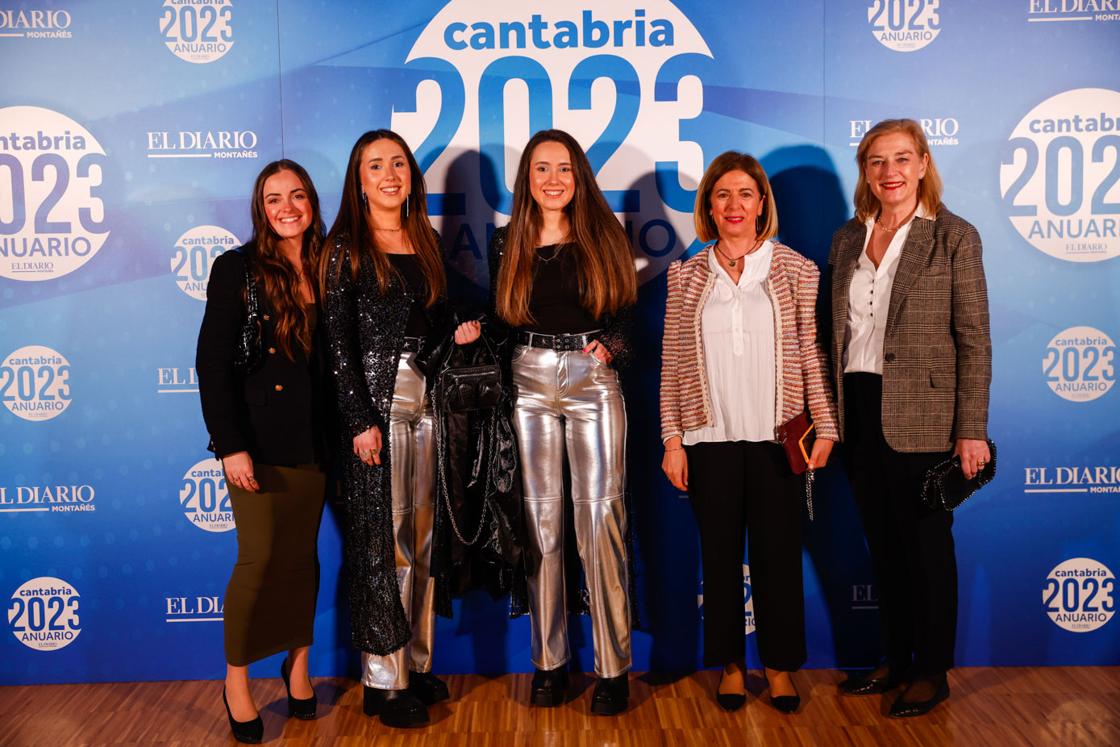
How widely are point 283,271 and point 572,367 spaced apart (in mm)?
1021

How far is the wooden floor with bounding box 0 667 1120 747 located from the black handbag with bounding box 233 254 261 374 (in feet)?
4.32

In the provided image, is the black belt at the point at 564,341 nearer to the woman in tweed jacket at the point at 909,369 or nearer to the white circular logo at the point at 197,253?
the woman in tweed jacket at the point at 909,369

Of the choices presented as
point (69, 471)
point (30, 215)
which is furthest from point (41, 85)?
point (69, 471)

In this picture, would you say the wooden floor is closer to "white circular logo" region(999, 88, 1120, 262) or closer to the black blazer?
the black blazer

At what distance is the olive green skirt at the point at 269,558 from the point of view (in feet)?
9.80

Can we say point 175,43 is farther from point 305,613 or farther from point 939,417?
point 939,417

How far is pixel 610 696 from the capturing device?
10.4ft

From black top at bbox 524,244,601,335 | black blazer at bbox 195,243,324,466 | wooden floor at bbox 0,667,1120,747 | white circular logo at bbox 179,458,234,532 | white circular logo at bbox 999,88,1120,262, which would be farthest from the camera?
white circular logo at bbox 179,458,234,532

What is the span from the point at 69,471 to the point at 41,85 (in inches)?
59.6

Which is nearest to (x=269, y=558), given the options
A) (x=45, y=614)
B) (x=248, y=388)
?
(x=248, y=388)

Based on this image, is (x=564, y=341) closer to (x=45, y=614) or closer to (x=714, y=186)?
(x=714, y=186)

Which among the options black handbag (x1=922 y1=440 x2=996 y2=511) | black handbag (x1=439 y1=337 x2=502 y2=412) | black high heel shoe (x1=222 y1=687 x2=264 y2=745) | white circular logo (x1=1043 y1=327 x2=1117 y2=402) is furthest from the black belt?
white circular logo (x1=1043 y1=327 x2=1117 y2=402)

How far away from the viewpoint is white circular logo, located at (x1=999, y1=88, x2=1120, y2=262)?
3.43m

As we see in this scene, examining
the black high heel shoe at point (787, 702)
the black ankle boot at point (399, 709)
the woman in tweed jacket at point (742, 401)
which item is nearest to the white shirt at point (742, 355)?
the woman in tweed jacket at point (742, 401)
